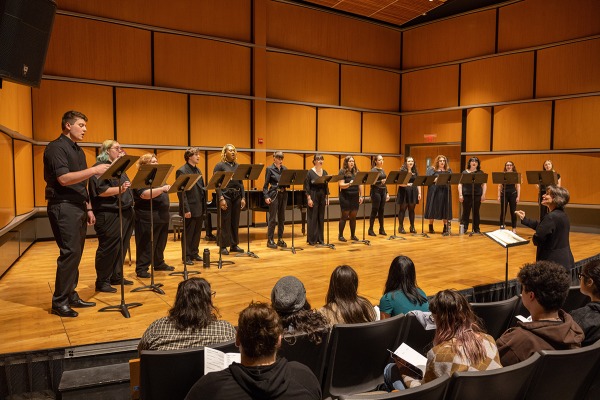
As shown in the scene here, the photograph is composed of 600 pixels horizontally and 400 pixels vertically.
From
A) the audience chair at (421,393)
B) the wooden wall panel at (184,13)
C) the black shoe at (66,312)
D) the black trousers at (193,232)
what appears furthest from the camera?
the wooden wall panel at (184,13)

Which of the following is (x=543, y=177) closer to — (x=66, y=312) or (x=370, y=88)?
(x=370, y=88)

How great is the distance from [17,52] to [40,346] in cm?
215

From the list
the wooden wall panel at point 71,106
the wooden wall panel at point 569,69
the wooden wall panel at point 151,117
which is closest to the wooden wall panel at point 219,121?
the wooden wall panel at point 151,117

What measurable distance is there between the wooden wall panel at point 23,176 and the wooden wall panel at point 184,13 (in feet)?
8.56

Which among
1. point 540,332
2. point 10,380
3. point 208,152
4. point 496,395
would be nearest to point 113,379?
point 10,380

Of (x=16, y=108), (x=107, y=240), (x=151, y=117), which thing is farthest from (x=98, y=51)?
(x=107, y=240)

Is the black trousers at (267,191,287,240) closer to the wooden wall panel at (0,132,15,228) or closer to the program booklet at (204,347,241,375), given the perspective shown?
the wooden wall panel at (0,132,15,228)

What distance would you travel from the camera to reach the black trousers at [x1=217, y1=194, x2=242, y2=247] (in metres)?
6.87

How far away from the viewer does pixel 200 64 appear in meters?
9.65

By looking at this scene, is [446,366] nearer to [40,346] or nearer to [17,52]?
[40,346]

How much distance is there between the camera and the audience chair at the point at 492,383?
185 centimetres

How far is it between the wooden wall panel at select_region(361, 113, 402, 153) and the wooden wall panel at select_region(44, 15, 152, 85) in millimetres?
5549

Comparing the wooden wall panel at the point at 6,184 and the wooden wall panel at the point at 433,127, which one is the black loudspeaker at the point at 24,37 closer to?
the wooden wall panel at the point at 6,184

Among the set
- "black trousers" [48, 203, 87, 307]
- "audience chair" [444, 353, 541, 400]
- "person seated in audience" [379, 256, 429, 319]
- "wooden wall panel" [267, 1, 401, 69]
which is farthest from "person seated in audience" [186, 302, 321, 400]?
"wooden wall panel" [267, 1, 401, 69]
